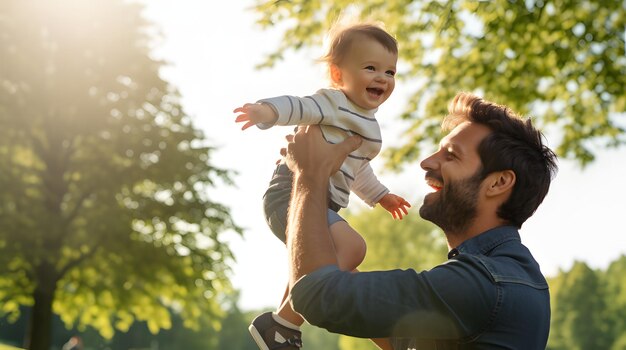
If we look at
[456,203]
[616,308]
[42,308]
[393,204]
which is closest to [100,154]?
[42,308]

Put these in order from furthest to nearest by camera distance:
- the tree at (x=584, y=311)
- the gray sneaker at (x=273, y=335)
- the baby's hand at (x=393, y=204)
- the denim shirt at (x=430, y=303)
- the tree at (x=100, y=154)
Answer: the tree at (x=584, y=311), the tree at (x=100, y=154), the baby's hand at (x=393, y=204), the gray sneaker at (x=273, y=335), the denim shirt at (x=430, y=303)

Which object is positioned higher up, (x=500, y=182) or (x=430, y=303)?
(x=500, y=182)

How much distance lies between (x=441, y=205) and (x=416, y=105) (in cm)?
956

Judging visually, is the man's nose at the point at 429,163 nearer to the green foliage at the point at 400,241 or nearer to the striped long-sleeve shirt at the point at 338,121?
the striped long-sleeve shirt at the point at 338,121

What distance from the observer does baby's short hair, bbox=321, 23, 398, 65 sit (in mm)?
3289

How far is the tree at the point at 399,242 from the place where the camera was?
129 ft

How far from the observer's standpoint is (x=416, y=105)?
40.5ft

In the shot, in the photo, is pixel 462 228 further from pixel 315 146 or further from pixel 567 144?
pixel 567 144

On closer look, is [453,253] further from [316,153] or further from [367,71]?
[367,71]

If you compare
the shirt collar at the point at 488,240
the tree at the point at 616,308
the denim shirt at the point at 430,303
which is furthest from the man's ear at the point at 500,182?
the tree at the point at 616,308

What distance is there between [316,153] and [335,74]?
2.12 ft

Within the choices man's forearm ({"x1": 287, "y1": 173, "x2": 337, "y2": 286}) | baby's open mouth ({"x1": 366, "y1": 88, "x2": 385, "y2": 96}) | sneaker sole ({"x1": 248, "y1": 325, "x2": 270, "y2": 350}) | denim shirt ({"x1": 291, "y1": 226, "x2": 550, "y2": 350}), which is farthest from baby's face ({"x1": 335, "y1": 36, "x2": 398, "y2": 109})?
sneaker sole ({"x1": 248, "y1": 325, "x2": 270, "y2": 350})

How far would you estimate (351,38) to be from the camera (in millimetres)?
3297

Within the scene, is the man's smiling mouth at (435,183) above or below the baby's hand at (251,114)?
below
